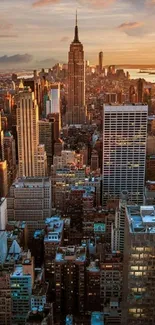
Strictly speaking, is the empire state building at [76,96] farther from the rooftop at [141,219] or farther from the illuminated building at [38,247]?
the rooftop at [141,219]

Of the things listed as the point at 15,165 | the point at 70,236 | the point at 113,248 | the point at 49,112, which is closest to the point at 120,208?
the point at 113,248

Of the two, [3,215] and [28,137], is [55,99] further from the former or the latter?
[3,215]

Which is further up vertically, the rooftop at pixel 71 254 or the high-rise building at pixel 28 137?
the high-rise building at pixel 28 137

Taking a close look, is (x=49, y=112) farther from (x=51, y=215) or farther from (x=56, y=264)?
(x=56, y=264)

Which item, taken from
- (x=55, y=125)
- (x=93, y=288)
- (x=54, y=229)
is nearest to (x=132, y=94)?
(x=55, y=125)

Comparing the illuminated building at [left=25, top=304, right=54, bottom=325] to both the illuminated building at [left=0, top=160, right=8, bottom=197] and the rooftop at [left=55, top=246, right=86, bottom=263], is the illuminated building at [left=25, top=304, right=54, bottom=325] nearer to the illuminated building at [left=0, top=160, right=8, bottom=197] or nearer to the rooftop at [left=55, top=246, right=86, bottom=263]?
the rooftop at [left=55, top=246, right=86, bottom=263]

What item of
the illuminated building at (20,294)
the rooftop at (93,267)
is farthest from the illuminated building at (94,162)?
the illuminated building at (20,294)

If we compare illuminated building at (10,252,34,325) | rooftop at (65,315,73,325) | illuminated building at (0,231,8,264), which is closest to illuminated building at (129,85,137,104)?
illuminated building at (0,231,8,264)
